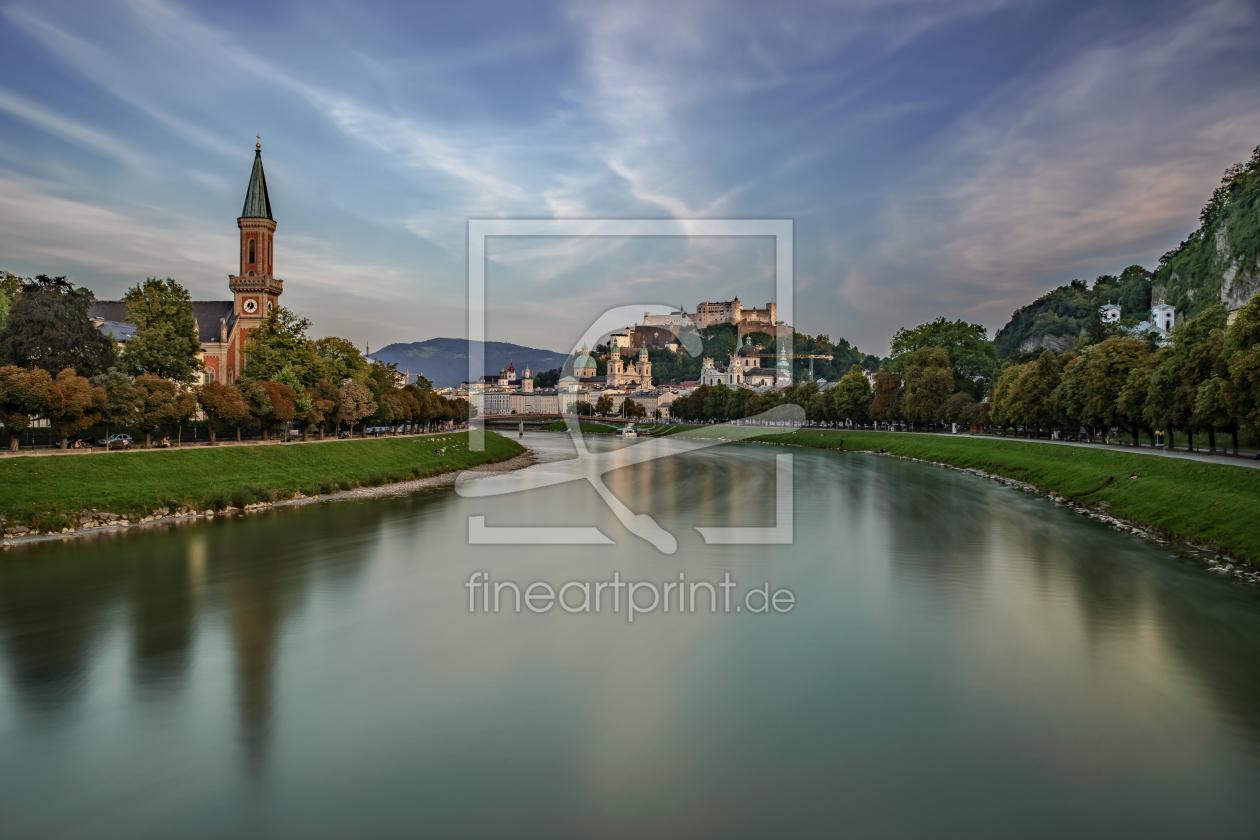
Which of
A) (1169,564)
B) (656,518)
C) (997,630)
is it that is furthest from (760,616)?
(656,518)

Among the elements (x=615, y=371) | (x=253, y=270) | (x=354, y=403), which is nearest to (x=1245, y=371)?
(x=354, y=403)

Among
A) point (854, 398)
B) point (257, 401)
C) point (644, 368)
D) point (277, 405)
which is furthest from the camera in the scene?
point (644, 368)

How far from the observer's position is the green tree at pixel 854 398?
9075 cm

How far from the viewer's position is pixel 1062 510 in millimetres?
34094

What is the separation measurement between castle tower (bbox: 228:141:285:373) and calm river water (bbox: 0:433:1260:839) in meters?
56.3

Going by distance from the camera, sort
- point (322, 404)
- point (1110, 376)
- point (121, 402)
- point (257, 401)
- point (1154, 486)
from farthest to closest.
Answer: point (322, 404) < point (1110, 376) < point (257, 401) < point (121, 402) < point (1154, 486)

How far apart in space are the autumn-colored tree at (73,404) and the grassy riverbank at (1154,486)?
126 feet

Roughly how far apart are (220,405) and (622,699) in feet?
111

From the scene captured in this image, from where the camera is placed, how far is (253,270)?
7581cm

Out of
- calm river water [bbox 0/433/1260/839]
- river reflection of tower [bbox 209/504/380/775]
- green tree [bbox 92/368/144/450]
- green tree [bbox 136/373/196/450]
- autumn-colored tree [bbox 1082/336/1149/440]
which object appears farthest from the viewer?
autumn-colored tree [bbox 1082/336/1149/440]

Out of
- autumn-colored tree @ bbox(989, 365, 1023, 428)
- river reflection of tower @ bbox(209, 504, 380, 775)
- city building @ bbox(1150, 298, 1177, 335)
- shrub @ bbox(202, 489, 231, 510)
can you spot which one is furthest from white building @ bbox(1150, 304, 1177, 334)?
shrub @ bbox(202, 489, 231, 510)

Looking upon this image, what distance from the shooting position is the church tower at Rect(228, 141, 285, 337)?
74938 millimetres

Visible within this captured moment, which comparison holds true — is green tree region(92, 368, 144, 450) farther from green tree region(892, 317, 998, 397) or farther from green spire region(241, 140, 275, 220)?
green tree region(892, 317, 998, 397)

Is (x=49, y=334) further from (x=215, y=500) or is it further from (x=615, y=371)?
(x=615, y=371)
